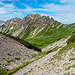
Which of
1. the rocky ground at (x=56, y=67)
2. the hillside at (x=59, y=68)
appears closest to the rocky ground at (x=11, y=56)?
the rocky ground at (x=56, y=67)

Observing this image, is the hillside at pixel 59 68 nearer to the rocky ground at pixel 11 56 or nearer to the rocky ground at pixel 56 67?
the rocky ground at pixel 56 67

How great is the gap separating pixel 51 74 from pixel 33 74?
5.28 meters

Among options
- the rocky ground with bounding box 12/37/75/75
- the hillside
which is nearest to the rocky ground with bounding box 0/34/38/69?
the rocky ground with bounding box 12/37/75/75

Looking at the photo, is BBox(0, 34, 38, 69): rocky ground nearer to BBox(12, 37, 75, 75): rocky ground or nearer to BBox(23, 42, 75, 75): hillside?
BBox(12, 37, 75, 75): rocky ground

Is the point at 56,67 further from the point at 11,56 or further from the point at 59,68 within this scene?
the point at 11,56

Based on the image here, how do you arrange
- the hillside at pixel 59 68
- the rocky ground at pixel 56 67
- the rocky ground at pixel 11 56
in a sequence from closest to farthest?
the hillside at pixel 59 68
the rocky ground at pixel 56 67
the rocky ground at pixel 11 56

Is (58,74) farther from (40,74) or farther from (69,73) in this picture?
(40,74)

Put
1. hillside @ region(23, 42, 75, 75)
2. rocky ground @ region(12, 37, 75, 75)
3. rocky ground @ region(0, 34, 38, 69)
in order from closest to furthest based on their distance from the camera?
→ 1. hillside @ region(23, 42, 75, 75)
2. rocky ground @ region(12, 37, 75, 75)
3. rocky ground @ region(0, 34, 38, 69)

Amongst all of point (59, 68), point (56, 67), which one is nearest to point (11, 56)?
point (56, 67)

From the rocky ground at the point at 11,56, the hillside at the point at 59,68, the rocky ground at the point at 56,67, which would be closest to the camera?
the hillside at the point at 59,68

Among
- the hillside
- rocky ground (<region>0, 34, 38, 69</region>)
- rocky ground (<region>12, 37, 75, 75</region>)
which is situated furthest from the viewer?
rocky ground (<region>0, 34, 38, 69</region>)

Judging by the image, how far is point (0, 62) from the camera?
1228 inches

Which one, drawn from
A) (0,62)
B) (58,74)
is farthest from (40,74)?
(0,62)

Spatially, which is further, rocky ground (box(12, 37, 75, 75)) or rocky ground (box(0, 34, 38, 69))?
rocky ground (box(0, 34, 38, 69))
